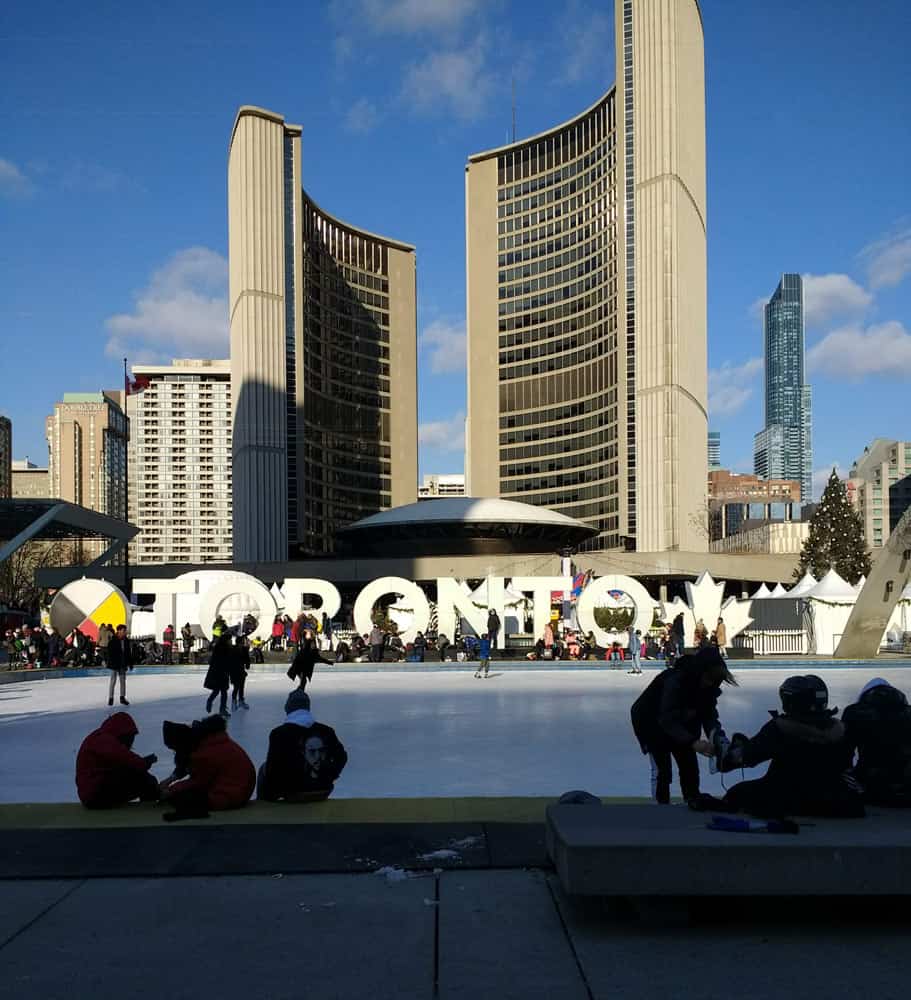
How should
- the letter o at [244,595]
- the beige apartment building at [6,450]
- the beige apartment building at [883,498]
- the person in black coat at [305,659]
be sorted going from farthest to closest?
the beige apartment building at [883,498] < the beige apartment building at [6,450] < the letter o at [244,595] < the person in black coat at [305,659]

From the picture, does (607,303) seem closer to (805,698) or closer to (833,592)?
(833,592)

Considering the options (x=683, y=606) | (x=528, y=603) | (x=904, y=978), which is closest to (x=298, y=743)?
(x=904, y=978)

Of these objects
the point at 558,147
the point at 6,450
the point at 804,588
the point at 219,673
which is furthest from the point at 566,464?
the point at 219,673

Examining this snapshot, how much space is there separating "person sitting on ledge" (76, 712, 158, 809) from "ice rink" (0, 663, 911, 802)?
40.4 inches

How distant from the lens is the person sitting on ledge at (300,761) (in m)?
8.09

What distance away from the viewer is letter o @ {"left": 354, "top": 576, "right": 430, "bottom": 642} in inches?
1342

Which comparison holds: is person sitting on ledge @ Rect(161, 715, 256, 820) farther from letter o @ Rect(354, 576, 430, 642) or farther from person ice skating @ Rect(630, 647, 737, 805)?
letter o @ Rect(354, 576, 430, 642)

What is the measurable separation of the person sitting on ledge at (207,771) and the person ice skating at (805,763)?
4.05 meters

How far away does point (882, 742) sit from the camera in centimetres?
597

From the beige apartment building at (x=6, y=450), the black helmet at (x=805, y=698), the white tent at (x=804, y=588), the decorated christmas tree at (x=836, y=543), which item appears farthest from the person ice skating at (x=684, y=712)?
the beige apartment building at (x=6, y=450)

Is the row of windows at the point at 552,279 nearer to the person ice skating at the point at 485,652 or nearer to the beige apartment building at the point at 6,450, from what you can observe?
the beige apartment building at the point at 6,450

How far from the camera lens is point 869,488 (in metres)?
186

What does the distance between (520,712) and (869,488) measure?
186229 millimetres

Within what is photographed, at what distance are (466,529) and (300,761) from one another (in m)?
81.9
